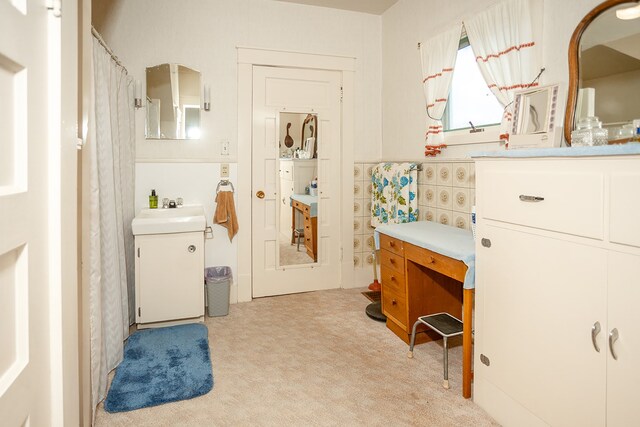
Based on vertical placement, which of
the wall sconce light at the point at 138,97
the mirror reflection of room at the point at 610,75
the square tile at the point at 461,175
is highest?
the wall sconce light at the point at 138,97

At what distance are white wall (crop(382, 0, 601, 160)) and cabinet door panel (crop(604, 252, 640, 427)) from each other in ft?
3.82

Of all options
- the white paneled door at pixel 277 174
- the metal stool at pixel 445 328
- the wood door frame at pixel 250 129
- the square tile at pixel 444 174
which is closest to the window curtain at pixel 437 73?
the square tile at pixel 444 174

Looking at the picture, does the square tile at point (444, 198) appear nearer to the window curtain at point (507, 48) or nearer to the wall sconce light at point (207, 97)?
the window curtain at point (507, 48)

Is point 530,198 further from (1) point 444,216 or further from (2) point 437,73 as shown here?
(2) point 437,73

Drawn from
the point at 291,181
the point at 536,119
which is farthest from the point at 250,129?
the point at 536,119

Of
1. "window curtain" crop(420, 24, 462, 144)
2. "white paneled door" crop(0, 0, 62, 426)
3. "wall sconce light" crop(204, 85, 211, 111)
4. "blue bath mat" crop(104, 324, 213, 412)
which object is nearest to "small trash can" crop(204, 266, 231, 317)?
"blue bath mat" crop(104, 324, 213, 412)

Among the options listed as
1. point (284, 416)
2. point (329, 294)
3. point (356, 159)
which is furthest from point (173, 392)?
point (356, 159)

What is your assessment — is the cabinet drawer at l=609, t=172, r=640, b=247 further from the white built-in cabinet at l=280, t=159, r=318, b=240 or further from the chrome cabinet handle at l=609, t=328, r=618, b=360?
the white built-in cabinet at l=280, t=159, r=318, b=240

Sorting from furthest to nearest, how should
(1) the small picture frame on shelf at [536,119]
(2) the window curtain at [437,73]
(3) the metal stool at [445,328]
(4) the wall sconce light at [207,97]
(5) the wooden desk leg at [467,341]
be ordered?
(4) the wall sconce light at [207,97], (2) the window curtain at [437,73], (3) the metal stool at [445,328], (5) the wooden desk leg at [467,341], (1) the small picture frame on shelf at [536,119]

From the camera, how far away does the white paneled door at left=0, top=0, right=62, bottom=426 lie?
529mm

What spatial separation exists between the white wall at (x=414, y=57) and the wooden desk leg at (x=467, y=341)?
41.2 inches

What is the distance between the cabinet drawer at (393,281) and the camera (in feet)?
8.63

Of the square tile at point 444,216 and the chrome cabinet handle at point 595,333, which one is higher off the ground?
the square tile at point 444,216

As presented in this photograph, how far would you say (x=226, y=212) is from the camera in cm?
335
